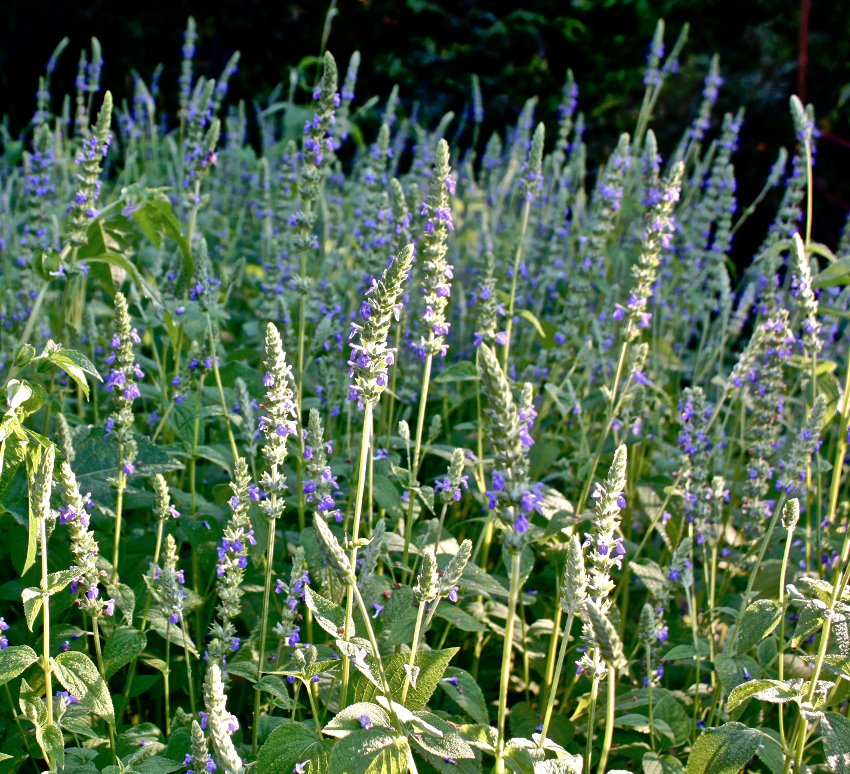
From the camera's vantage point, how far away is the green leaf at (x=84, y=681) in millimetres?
1824

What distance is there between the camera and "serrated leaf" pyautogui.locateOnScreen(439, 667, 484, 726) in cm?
198

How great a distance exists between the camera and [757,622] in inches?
79.2

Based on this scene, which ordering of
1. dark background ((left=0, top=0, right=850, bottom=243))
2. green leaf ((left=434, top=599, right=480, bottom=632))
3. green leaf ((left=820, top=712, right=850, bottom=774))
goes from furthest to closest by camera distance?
dark background ((left=0, top=0, right=850, bottom=243)) → green leaf ((left=434, top=599, right=480, bottom=632)) → green leaf ((left=820, top=712, right=850, bottom=774))

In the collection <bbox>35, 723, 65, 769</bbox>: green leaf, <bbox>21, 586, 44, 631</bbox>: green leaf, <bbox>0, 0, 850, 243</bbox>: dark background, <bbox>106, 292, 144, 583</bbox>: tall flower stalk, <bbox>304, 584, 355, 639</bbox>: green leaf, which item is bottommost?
<bbox>35, 723, 65, 769</bbox>: green leaf

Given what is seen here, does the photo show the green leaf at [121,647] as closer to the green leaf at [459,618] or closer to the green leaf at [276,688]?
the green leaf at [276,688]

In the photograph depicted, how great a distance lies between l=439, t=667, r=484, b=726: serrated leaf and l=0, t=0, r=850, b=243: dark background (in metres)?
6.67

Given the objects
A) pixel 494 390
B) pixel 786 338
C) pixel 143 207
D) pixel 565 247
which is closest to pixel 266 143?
pixel 565 247

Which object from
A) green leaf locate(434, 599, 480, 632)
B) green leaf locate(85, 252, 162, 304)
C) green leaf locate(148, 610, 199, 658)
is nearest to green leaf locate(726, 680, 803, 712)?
green leaf locate(434, 599, 480, 632)

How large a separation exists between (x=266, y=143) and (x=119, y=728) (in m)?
4.25

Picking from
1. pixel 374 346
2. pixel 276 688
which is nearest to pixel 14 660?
pixel 276 688

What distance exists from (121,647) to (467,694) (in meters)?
0.76

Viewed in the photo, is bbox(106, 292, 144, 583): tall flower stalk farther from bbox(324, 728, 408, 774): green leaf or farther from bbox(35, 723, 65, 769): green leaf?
bbox(324, 728, 408, 774): green leaf

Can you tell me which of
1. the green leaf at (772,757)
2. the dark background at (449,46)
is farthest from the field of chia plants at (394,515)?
the dark background at (449,46)

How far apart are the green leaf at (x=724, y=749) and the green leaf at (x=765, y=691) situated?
0.07 m
